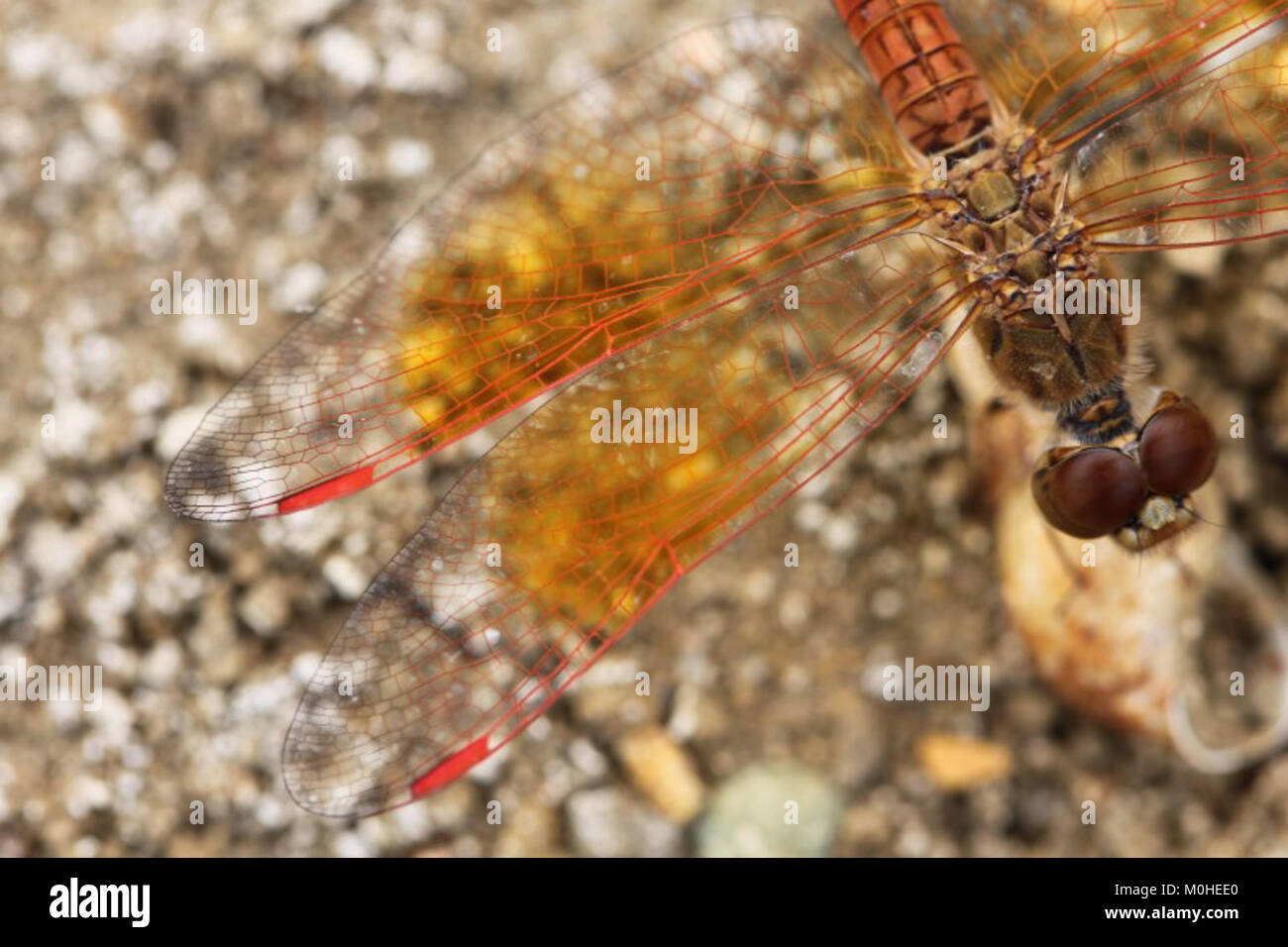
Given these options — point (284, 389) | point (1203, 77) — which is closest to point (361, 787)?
point (284, 389)

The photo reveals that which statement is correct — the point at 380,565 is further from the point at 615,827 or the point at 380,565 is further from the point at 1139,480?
the point at 1139,480

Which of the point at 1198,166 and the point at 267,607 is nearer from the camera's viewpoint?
the point at 1198,166

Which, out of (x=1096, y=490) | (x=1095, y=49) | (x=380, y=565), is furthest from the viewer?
(x=380, y=565)

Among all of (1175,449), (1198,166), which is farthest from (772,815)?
(1198,166)

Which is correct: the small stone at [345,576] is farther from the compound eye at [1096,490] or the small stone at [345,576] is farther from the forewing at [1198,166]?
the forewing at [1198,166]

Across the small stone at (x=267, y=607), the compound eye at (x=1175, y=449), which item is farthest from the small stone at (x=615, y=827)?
the compound eye at (x=1175, y=449)
